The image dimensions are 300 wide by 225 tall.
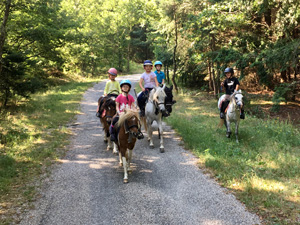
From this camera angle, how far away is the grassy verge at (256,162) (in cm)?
450

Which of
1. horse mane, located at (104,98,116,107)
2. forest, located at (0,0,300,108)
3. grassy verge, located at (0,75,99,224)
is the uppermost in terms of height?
forest, located at (0,0,300,108)

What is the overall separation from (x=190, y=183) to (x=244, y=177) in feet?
4.48

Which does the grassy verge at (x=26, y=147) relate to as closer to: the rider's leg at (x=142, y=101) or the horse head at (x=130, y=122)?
the horse head at (x=130, y=122)

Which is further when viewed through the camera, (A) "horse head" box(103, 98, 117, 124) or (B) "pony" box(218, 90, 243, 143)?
(B) "pony" box(218, 90, 243, 143)

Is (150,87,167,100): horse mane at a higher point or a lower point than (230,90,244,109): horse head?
higher

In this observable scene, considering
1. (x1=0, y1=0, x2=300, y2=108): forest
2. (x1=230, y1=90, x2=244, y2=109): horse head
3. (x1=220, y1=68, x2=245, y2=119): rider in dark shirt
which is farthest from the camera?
(x1=0, y1=0, x2=300, y2=108): forest

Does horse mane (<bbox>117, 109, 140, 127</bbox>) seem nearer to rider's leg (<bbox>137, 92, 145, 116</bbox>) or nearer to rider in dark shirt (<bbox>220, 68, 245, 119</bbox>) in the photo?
rider's leg (<bbox>137, 92, 145, 116</bbox>)

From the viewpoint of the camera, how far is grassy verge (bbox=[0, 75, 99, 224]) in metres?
5.21

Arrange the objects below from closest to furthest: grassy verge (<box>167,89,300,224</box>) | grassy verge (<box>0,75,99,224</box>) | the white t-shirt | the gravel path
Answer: the gravel path < grassy verge (<box>167,89,300,224</box>) < grassy verge (<box>0,75,99,224</box>) < the white t-shirt

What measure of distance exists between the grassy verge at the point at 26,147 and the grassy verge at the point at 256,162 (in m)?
4.89

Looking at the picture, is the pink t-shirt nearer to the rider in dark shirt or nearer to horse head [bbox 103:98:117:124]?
horse head [bbox 103:98:117:124]

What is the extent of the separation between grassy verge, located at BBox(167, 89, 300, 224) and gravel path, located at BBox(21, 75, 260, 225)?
364 millimetres

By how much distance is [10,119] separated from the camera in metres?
11.8

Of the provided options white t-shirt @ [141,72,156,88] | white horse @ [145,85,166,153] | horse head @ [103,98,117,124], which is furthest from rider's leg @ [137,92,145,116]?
horse head @ [103,98,117,124]
